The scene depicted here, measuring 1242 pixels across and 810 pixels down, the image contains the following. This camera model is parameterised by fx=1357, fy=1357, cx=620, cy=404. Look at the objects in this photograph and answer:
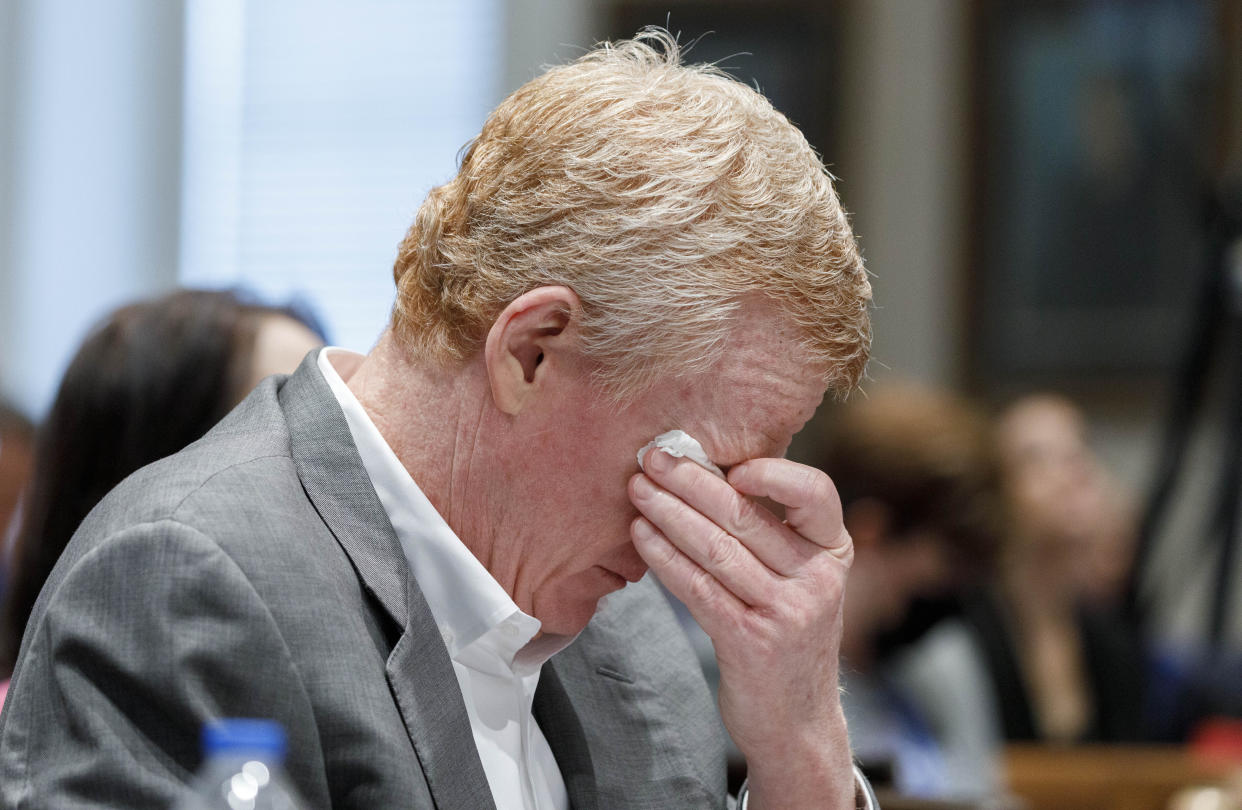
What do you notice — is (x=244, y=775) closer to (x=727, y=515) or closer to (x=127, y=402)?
(x=727, y=515)

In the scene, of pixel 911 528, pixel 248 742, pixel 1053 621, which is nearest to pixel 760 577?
pixel 248 742

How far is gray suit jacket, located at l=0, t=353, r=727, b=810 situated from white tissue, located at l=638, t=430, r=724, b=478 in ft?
0.75

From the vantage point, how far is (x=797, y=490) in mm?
1171

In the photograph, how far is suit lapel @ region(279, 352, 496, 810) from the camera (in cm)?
104

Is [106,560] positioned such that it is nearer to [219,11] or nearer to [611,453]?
[611,453]

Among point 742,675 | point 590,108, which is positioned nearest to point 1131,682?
point 742,675

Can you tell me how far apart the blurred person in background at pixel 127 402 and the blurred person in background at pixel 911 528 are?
5.62 feet

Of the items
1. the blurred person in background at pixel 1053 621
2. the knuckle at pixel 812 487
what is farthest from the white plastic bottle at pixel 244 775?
the blurred person in background at pixel 1053 621

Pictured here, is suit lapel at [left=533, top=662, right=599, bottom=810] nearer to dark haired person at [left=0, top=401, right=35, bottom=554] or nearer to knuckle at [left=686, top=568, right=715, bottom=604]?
knuckle at [left=686, top=568, right=715, bottom=604]

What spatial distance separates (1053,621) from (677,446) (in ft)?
10.3

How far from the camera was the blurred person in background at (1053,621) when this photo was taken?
3.76 meters

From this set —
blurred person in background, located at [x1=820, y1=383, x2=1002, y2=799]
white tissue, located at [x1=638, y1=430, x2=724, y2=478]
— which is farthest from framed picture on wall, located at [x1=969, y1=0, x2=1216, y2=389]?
white tissue, located at [x1=638, y1=430, x2=724, y2=478]

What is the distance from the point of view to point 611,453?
115 centimetres

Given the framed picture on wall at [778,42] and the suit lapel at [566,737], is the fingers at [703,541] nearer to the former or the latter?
the suit lapel at [566,737]
